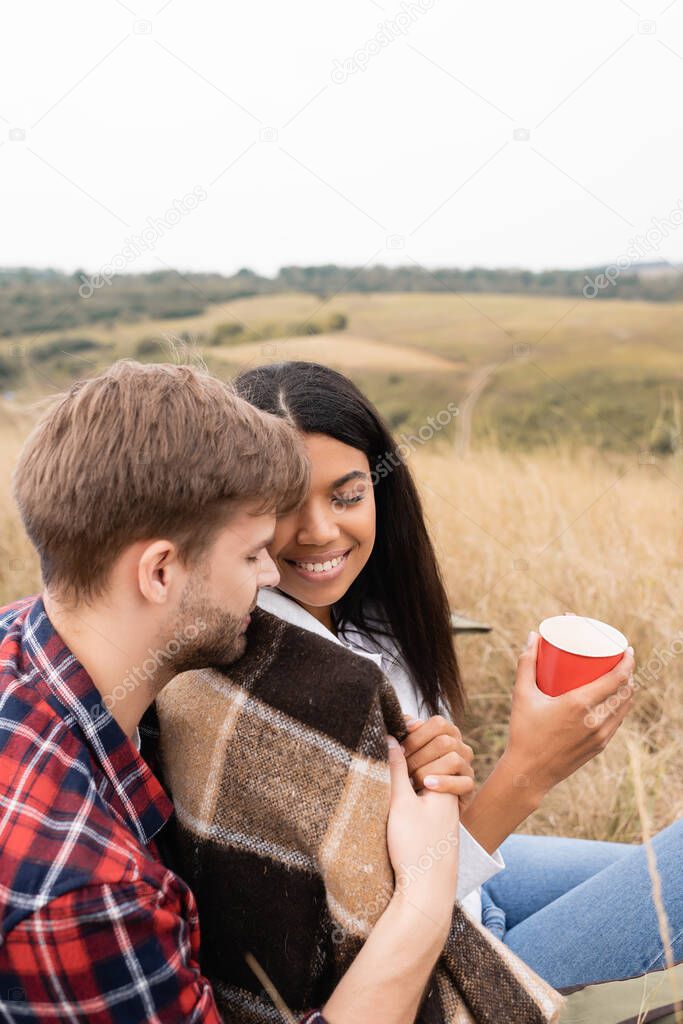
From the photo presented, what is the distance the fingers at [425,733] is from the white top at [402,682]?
138 millimetres

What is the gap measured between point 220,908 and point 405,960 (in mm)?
270

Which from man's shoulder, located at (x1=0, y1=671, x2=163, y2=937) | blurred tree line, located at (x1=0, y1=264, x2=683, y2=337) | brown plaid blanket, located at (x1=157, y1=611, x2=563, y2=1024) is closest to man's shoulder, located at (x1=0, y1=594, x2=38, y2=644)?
man's shoulder, located at (x1=0, y1=671, x2=163, y2=937)

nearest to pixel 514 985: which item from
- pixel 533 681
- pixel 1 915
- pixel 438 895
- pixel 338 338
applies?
pixel 438 895

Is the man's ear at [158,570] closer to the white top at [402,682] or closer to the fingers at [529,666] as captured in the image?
the white top at [402,682]

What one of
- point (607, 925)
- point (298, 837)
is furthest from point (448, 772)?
point (607, 925)

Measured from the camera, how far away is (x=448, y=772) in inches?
46.7

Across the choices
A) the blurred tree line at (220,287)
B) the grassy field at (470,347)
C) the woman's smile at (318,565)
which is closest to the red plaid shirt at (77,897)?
the woman's smile at (318,565)

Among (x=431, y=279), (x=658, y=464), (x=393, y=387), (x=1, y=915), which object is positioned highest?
(x=431, y=279)

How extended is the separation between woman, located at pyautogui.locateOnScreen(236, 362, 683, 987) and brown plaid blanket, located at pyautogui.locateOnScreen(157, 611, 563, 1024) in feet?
0.46

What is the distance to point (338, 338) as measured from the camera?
14.1 meters

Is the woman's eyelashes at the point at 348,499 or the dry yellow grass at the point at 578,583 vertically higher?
the woman's eyelashes at the point at 348,499

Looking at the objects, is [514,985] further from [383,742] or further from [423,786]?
[383,742]

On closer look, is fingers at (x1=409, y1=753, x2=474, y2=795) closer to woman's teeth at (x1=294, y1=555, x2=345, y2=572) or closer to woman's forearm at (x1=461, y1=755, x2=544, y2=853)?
woman's forearm at (x1=461, y1=755, x2=544, y2=853)

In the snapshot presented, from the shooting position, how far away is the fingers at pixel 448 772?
3.86 feet
